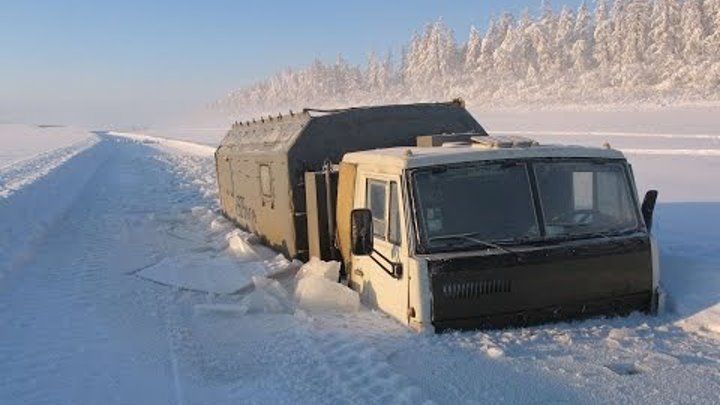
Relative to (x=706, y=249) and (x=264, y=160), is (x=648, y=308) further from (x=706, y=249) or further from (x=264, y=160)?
(x=264, y=160)

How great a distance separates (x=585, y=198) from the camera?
6.72 m

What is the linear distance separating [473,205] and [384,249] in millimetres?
972

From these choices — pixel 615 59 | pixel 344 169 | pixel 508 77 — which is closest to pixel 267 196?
pixel 344 169

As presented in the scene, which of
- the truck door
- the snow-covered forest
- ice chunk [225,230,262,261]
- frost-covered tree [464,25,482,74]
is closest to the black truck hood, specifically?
the truck door

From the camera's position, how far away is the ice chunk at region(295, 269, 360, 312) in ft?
24.1

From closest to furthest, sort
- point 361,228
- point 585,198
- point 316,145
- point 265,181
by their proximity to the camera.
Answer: point 361,228, point 585,198, point 316,145, point 265,181

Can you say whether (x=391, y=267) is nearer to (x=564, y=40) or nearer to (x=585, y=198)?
(x=585, y=198)

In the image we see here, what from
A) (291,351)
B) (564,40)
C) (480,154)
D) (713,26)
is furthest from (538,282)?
(564,40)

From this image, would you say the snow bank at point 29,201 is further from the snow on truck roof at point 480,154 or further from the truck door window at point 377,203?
the snow on truck roof at point 480,154

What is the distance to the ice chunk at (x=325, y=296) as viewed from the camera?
7.35 meters

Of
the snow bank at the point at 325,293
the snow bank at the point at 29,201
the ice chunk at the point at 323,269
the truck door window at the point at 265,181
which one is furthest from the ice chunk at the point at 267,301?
the snow bank at the point at 29,201

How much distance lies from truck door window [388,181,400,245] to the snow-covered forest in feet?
168

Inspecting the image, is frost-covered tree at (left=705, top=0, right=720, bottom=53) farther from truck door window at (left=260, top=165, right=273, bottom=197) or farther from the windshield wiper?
the windshield wiper

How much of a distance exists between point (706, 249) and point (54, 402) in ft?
24.2
